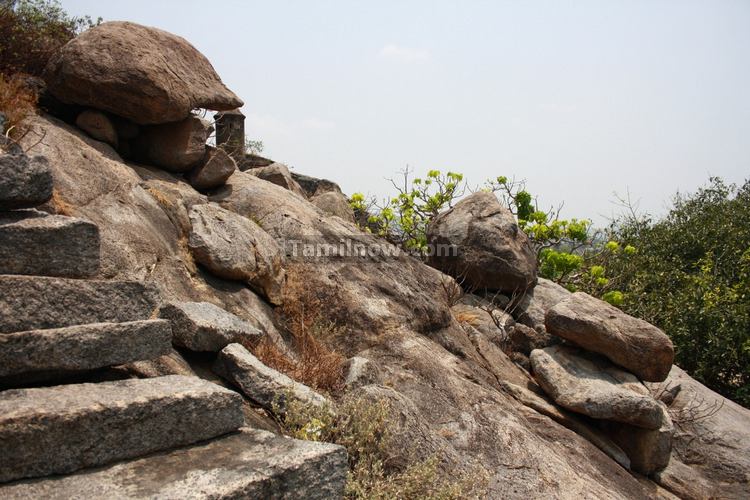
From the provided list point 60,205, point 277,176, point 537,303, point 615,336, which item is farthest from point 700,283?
point 60,205

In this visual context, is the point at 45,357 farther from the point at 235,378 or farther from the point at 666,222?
the point at 666,222

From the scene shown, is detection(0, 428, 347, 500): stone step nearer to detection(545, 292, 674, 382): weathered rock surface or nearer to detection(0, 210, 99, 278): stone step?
detection(0, 210, 99, 278): stone step

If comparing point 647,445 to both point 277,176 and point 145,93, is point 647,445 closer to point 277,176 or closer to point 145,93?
point 277,176

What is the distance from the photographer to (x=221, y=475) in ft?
10.2

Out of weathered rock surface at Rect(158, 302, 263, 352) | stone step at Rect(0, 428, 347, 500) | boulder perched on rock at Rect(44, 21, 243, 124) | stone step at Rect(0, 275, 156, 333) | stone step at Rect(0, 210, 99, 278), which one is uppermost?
boulder perched on rock at Rect(44, 21, 243, 124)

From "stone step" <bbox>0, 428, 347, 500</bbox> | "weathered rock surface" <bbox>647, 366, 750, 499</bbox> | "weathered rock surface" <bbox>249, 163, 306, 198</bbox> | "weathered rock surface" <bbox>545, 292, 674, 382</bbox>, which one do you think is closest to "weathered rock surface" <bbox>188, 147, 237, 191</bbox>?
"weathered rock surface" <bbox>249, 163, 306, 198</bbox>

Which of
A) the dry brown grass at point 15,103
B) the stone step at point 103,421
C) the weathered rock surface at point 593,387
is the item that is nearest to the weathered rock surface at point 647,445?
the weathered rock surface at point 593,387

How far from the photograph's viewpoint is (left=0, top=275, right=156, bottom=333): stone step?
11.0 feet

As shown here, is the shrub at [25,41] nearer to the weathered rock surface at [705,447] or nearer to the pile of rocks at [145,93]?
the pile of rocks at [145,93]

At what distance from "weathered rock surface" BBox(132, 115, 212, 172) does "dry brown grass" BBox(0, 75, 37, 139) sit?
5.22 feet

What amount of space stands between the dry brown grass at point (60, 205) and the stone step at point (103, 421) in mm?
2540

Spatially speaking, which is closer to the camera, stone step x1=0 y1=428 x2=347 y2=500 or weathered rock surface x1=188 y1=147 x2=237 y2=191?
stone step x1=0 y1=428 x2=347 y2=500

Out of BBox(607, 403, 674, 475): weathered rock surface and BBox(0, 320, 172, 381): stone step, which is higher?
BBox(0, 320, 172, 381): stone step

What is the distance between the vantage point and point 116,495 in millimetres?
2816
